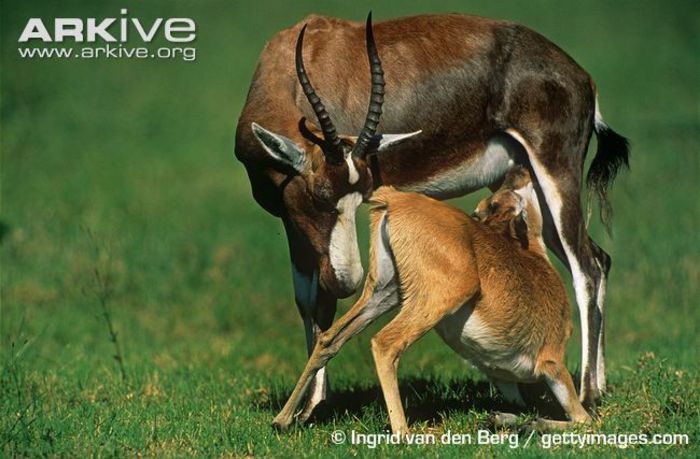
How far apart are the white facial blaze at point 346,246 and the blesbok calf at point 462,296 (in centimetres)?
25

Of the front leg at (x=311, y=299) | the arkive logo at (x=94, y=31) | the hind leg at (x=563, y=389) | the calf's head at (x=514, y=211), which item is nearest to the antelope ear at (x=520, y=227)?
the calf's head at (x=514, y=211)

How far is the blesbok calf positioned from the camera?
6.88 meters

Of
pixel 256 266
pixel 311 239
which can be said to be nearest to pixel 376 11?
pixel 256 266

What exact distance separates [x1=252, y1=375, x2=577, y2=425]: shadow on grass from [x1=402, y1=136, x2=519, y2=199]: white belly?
1302 millimetres

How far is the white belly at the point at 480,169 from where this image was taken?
8.49m

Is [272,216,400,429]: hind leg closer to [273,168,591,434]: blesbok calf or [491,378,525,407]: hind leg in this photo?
[273,168,591,434]: blesbok calf

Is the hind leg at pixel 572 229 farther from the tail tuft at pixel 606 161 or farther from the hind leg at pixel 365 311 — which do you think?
the hind leg at pixel 365 311

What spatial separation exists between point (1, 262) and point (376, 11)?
984 centimetres

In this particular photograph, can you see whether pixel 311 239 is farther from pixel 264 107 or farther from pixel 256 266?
pixel 256 266

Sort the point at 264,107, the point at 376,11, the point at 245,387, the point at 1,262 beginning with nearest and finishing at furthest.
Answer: the point at 264,107, the point at 245,387, the point at 1,262, the point at 376,11

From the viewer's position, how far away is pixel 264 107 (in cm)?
819

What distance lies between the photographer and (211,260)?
13.7 metres

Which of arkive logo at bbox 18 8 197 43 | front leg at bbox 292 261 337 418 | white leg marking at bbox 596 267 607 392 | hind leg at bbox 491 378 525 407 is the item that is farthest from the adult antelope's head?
arkive logo at bbox 18 8 197 43

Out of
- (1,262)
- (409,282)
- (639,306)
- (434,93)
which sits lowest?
(639,306)
